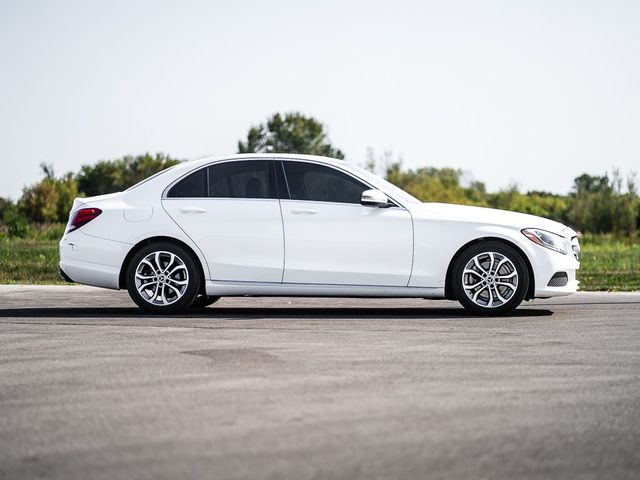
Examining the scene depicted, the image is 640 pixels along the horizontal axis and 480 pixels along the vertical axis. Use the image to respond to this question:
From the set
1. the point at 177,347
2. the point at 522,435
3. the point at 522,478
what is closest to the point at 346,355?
the point at 177,347

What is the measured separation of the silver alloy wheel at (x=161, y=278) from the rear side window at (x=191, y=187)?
0.70 meters

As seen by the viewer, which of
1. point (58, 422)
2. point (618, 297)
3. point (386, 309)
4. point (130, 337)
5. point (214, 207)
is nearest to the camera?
point (58, 422)

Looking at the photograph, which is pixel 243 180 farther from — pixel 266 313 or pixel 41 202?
pixel 41 202

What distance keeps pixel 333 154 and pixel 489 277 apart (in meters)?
120

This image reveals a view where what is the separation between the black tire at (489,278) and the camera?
11438 millimetres

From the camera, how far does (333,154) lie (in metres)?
131

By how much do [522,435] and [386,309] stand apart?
7446mm

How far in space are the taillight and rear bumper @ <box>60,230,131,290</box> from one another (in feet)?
0.27

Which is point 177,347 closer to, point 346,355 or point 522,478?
point 346,355

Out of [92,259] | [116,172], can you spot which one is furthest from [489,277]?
[116,172]

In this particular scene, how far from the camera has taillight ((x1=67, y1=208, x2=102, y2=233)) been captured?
1183 centimetres

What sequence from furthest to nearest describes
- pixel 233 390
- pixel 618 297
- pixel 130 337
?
pixel 618 297
pixel 130 337
pixel 233 390

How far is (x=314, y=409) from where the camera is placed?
5.93m

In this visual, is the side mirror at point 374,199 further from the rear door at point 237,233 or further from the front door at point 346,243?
the rear door at point 237,233
